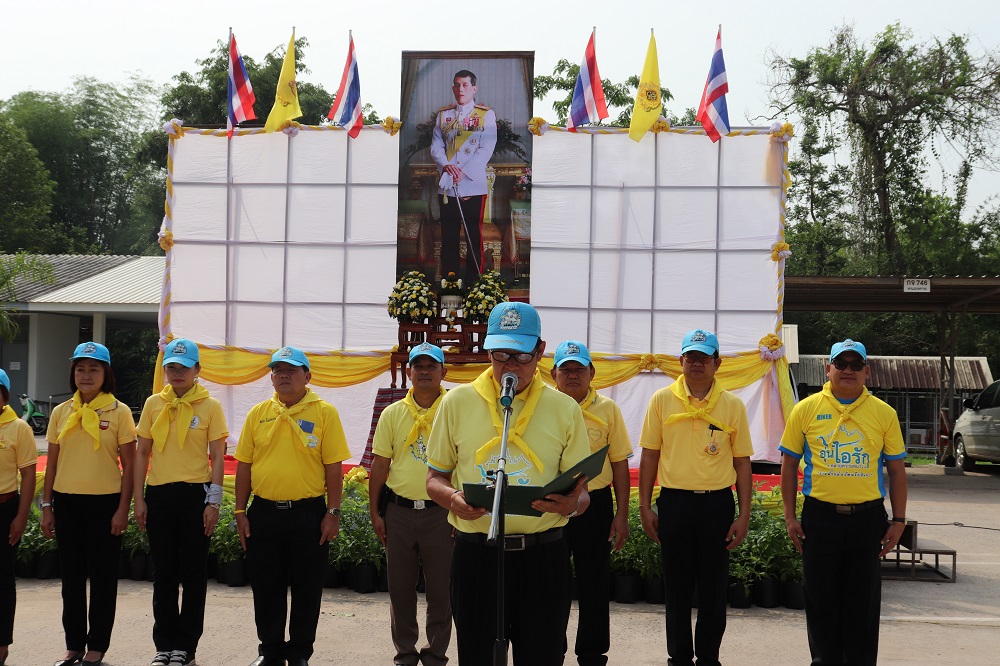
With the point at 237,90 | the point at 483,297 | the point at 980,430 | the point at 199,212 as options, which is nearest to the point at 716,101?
the point at 483,297

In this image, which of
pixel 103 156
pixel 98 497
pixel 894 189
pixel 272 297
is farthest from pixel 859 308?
pixel 103 156

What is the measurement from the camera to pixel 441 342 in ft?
39.5

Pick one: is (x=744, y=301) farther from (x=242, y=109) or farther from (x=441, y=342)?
(x=242, y=109)

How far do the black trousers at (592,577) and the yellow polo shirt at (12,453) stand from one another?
287 centimetres

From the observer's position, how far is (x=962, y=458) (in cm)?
1709

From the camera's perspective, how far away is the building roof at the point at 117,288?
2025 centimetres

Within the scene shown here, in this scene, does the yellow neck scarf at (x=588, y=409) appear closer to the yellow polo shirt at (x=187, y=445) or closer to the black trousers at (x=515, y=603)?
the black trousers at (x=515, y=603)

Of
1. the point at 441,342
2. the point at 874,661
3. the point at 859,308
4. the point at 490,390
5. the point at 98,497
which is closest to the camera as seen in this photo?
the point at 490,390

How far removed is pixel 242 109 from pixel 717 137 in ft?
21.1

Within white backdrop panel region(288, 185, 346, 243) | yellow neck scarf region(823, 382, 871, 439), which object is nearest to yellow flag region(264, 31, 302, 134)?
white backdrop panel region(288, 185, 346, 243)

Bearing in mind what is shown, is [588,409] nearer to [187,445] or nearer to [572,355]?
[572,355]

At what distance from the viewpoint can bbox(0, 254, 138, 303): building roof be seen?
21.6 metres

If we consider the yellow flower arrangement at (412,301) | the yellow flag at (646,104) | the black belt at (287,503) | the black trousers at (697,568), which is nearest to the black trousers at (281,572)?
the black belt at (287,503)

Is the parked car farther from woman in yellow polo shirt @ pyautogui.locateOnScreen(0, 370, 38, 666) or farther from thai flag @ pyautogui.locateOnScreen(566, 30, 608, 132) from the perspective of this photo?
woman in yellow polo shirt @ pyautogui.locateOnScreen(0, 370, 38, 666)
